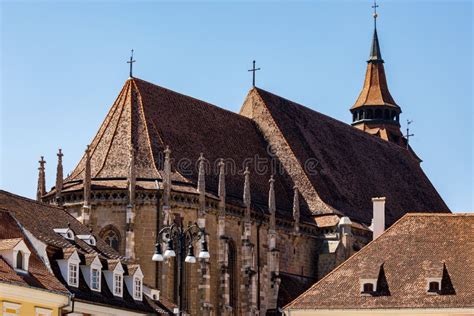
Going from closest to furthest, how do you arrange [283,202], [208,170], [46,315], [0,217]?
1. [46,315]
2. [0,217]
3. [208,170]
4. [283,202]

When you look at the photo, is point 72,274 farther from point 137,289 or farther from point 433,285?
point 433,285

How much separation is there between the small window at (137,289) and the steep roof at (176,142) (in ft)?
77.1

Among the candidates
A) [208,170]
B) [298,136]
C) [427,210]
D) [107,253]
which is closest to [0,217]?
[107,253]

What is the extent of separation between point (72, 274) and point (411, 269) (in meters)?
13.7

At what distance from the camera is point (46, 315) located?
45062 mm

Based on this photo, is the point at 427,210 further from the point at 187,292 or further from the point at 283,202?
the point at 187,292

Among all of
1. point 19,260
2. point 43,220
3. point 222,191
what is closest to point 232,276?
point 222,191

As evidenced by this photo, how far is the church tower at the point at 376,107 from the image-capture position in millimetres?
118250

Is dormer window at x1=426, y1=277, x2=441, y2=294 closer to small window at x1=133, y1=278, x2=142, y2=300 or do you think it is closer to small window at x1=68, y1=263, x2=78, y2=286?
small window at x1=133, y1=278, x2=142, y2=300

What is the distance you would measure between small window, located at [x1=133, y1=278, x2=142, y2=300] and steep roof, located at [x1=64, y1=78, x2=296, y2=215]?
23.5m

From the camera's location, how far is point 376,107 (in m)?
119

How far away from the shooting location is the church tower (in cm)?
11825

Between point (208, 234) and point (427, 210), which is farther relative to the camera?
point (427, 210)

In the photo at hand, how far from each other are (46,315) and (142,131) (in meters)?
35.5
